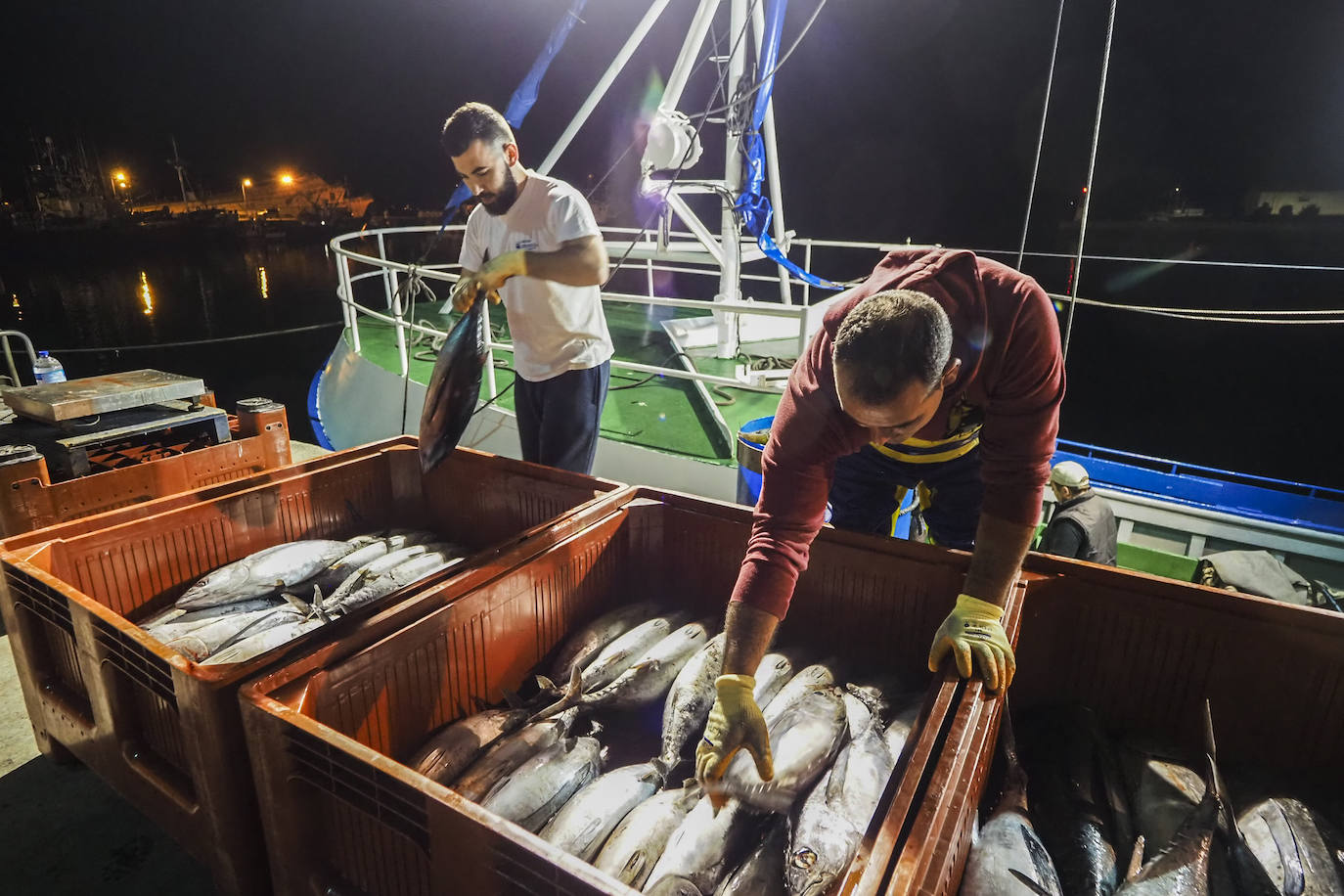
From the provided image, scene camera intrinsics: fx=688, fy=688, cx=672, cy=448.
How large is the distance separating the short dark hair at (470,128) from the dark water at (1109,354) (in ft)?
42.5

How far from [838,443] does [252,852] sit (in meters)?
1.80

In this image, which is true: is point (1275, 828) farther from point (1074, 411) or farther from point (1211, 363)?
point (1211, 363)

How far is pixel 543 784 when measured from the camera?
190 cm

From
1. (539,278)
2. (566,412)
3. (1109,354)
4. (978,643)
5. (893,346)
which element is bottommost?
(1109,354)

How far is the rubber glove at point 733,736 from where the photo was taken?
180 cm

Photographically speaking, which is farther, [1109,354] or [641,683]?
[1109,354]

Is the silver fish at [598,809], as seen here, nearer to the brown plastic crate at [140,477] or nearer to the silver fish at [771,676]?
the silver fish at [771,676]

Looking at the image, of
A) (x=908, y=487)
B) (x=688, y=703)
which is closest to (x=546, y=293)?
(x=908, y=487)

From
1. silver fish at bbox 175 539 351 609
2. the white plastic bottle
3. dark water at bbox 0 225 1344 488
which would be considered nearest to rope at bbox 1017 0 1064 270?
silver fish at bbox 175 539 351 609

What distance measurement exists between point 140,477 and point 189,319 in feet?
119

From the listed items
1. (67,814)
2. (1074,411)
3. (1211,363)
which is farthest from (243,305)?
(1211,363)

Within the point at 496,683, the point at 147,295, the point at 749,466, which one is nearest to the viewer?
the point at 496,683

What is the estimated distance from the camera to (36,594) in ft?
6.66

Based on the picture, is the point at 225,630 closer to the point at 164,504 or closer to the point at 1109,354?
the point at 164,504
